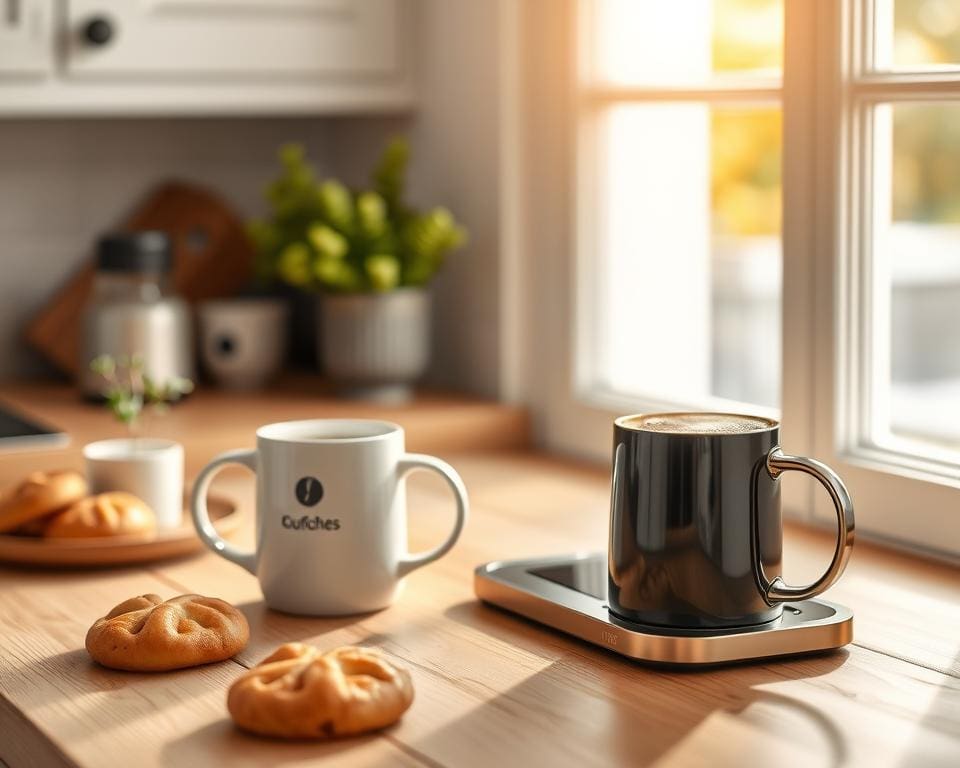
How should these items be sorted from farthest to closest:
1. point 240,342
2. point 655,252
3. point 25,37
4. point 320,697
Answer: point 240,342, point 655,252, point 25,37, point 320,697

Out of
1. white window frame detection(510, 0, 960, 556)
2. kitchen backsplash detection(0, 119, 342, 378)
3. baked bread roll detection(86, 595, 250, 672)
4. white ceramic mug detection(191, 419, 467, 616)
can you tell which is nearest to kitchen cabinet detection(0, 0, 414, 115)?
kitchen backsplash detection(0, 119, 342, 378)

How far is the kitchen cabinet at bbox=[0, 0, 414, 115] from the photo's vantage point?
1.71m

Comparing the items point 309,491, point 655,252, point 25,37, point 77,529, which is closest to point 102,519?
point 77,529

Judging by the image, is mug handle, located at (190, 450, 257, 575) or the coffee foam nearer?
the coffee foam

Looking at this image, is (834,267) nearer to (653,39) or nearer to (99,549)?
(653,39)

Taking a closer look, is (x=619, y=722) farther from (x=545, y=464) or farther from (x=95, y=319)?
(x=95, y=319)

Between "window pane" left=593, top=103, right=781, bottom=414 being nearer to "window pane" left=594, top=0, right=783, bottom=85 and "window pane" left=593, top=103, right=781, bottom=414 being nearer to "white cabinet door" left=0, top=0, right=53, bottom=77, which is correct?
"window pane" left=594, top=0, right=783, bottom=85

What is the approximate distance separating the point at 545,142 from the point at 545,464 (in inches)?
16.0

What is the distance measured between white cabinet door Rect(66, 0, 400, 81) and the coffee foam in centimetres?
103

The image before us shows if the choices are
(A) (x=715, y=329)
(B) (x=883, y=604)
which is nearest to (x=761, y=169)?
(A) (x=715, y=329)

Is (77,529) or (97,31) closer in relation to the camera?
(77,529)

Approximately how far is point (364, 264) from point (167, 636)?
36.5 inches

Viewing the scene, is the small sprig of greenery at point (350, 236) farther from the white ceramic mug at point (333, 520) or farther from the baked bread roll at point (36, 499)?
the white ceramic mug at point (333, 520)

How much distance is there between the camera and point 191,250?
2.08 m
